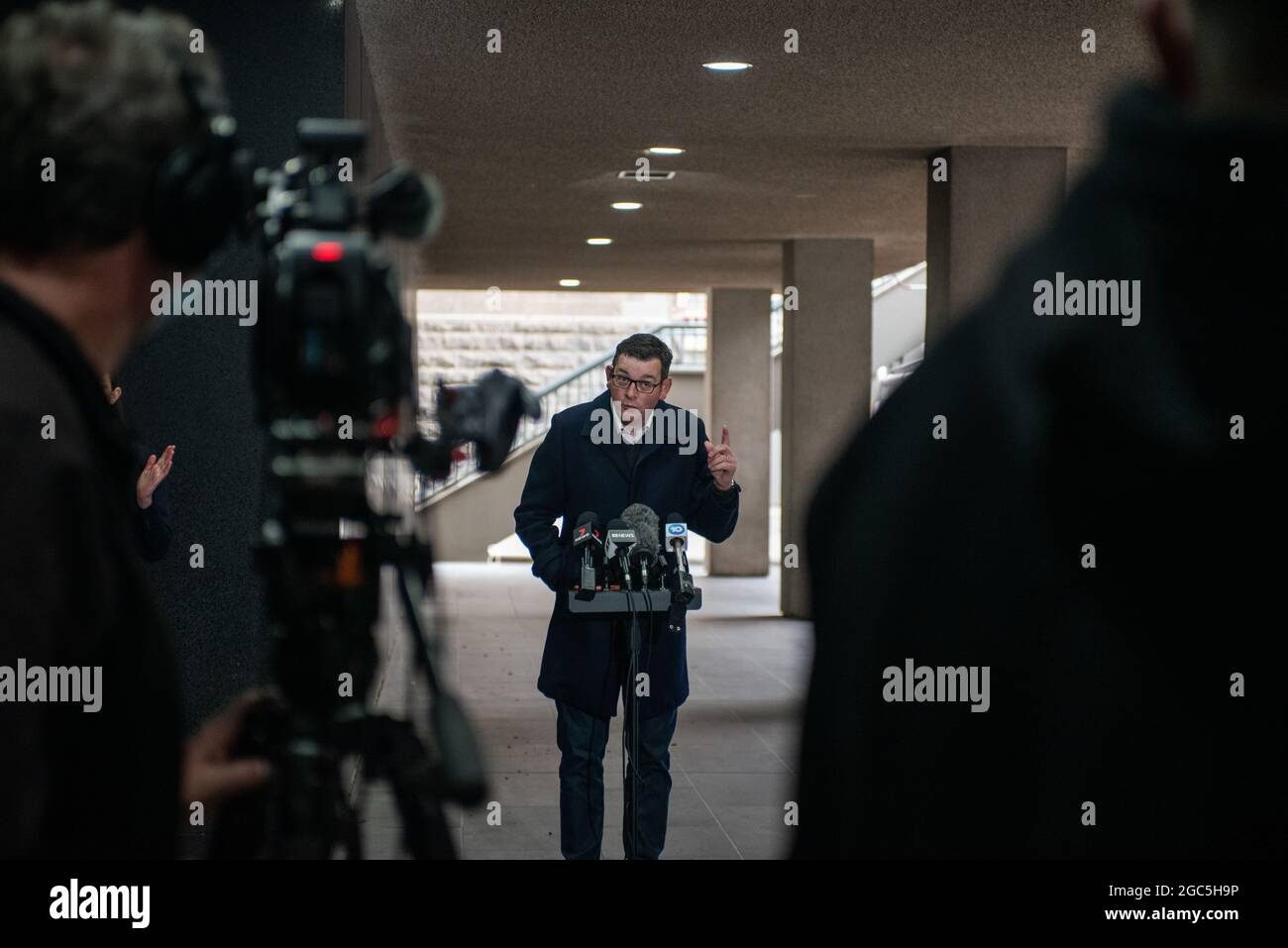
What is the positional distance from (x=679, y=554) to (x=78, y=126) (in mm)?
3002

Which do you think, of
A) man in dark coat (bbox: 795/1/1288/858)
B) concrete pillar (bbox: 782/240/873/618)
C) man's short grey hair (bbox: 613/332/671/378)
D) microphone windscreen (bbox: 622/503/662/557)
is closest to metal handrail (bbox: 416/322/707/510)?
concrete pillar (bbox: 782/240/873/618)

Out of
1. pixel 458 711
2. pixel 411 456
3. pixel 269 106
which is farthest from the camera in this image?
pixel 269 106

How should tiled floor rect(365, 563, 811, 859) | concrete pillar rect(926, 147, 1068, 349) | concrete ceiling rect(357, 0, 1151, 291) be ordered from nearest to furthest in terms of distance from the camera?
tiled floor rect(365, 563, 811, 859) → concrete ceiling rect(357, 0, 1151, 291) → concrete pillar rect(926, 147, 1068, 349)

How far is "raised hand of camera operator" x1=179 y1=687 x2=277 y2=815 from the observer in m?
1.43

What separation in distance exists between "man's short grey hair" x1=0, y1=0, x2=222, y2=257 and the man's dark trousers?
3.28 meters

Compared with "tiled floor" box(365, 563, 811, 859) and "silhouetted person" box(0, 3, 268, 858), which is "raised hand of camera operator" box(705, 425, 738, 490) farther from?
"silhouetted person" box(0, 3, 268, 858)

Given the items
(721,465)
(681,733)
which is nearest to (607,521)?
(721,465)

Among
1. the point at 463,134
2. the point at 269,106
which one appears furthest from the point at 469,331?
the point at 269,106

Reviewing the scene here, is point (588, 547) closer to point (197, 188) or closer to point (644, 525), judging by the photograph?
point (644, 525)

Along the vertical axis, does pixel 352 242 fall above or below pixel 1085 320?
above

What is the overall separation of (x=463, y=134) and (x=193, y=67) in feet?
26.4
